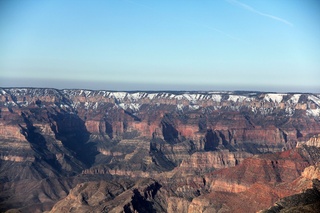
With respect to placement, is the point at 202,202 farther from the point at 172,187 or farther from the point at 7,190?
the point at 7,190

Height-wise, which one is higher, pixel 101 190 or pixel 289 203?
pixel 289 203

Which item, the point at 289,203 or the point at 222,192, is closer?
the point at 289,203

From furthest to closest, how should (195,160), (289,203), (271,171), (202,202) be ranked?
(195,160) < (271,171) < (202,202) < (289,203)

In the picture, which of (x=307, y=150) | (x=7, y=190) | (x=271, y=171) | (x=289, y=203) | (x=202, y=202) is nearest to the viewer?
(x=289, y=203)

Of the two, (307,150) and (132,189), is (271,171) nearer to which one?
(307,150)

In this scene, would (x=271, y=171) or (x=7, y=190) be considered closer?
(x=271, y=171)

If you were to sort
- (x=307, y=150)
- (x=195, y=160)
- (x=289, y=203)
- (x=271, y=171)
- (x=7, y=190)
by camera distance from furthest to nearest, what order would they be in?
(x=195, y=160) → (x=7, y=190) → (x=307, y=150) → (x=271, y=171) → (x=289, y=203)

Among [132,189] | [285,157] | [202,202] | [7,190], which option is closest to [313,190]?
[202,202]

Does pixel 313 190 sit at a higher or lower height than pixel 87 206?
higher

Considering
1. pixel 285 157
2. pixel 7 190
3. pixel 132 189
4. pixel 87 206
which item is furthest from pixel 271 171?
pixel 7 190
